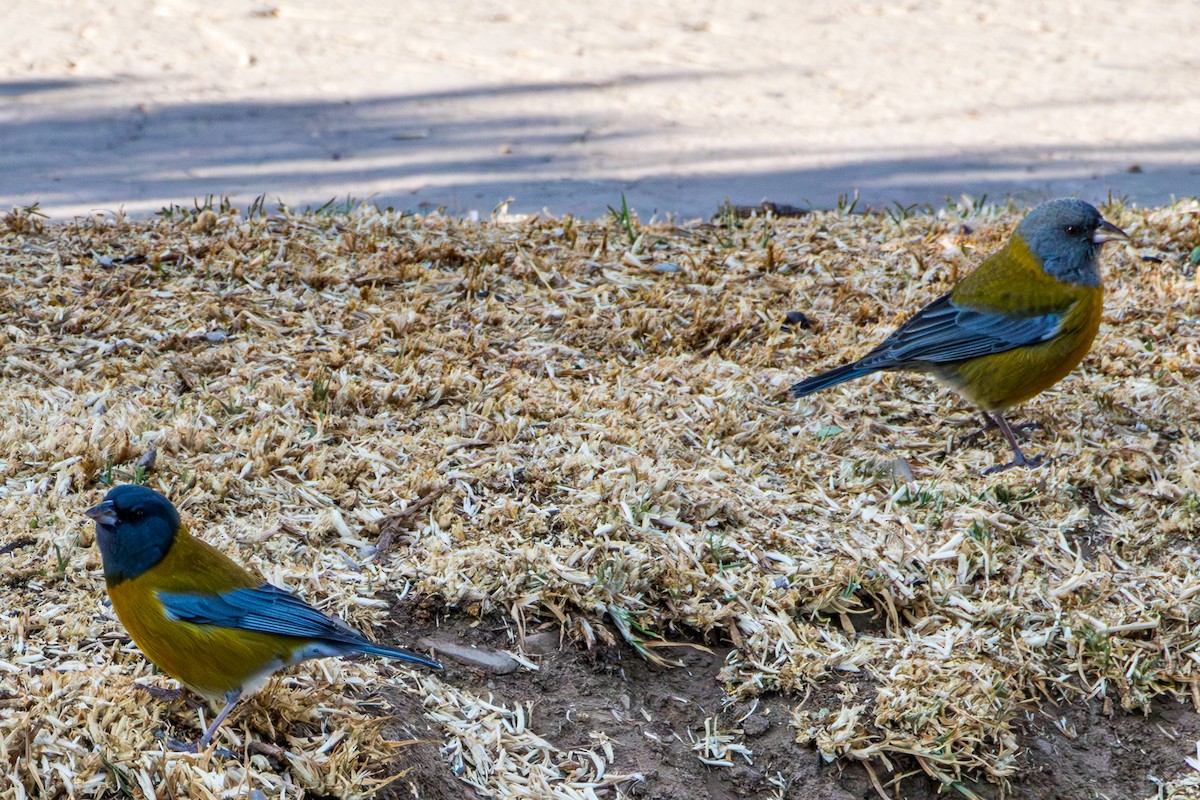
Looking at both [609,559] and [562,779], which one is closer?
[562,779]

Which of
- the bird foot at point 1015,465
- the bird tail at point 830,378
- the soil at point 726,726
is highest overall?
the bird tail at point 830,378

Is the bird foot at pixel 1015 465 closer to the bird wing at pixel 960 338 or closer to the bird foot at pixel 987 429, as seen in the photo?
the bird foot at pixel 987 429

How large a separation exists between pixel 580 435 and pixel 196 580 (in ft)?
4.90

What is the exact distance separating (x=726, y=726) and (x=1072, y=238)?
215cm

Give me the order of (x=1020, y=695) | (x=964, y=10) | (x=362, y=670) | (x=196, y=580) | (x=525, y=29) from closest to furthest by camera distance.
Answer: (x=196, y=580) < (x=362, y=670) < (x=1020, y=695) < (x=525, y=29) < (x=964, y=10)

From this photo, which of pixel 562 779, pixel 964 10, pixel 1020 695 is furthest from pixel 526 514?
pixel 964 10

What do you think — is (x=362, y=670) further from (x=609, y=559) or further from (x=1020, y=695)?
(x=1020, y=695)

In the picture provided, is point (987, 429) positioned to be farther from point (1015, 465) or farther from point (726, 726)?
point (726, 726)

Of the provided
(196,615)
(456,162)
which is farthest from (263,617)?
(456,162)

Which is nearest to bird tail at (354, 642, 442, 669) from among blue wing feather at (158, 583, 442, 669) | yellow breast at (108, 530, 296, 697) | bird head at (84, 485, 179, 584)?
blue wing feather at (158, 583, 442, 669)

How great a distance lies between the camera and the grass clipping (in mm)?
3115

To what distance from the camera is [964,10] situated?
9.28m

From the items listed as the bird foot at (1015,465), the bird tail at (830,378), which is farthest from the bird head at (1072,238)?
the bird tail at (830,378)

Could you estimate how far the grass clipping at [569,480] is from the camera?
10.2ft
